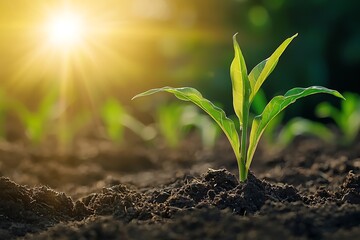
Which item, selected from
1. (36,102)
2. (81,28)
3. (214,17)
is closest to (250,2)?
(214,17)

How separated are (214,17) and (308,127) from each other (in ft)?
14.4

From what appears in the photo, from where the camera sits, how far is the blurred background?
939 cm

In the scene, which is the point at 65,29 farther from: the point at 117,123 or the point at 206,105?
the point at 206,105

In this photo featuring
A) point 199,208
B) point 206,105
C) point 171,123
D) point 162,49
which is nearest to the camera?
point 199,208

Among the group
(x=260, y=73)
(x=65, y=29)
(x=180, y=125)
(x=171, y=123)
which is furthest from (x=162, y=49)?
(x=260, y=73)

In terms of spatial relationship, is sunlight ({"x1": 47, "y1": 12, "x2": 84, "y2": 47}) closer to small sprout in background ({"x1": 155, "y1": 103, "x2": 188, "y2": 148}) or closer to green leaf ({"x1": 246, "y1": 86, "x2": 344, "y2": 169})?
small sprout in background ({"x1": 155, "y1": 103, "x2": 188, "y2": 148})

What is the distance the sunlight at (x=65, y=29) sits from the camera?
10039 mm

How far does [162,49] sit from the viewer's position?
10406 mm

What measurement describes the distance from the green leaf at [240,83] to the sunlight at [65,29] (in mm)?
7535

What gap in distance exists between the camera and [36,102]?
996 cm

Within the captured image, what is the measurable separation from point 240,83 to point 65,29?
25.3 ft

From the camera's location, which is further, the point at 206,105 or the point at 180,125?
the point at 180,125

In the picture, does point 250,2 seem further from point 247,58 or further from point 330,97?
point 330,97

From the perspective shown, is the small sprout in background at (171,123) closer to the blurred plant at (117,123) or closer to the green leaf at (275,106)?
the blurred plant at (117,123)
